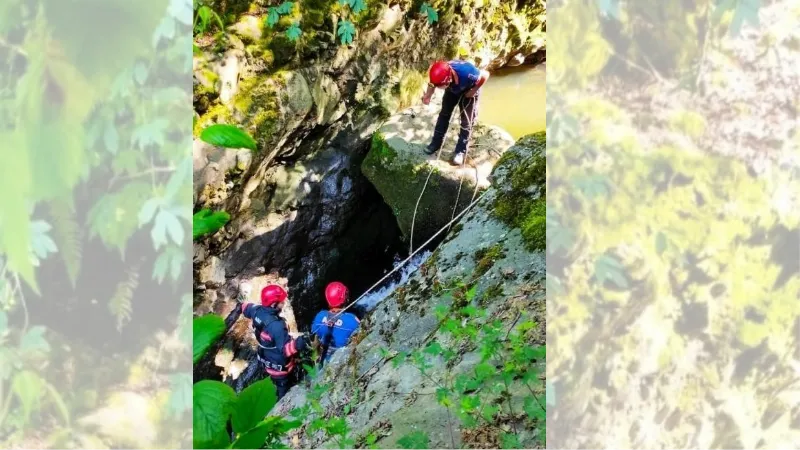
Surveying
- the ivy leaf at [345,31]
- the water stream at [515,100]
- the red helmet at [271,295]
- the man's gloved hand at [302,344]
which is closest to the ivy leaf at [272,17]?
the ivy leaf at [345,31]

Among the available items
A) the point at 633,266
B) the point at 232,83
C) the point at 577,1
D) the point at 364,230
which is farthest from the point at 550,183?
the point at 364,230

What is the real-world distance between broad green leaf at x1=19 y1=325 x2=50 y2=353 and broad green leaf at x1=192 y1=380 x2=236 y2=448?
0.92 ft

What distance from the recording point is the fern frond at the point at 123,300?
3.61 feet

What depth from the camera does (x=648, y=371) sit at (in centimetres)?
113

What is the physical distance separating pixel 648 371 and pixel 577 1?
69cm

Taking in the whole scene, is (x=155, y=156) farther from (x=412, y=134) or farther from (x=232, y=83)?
(x=412, y=134)

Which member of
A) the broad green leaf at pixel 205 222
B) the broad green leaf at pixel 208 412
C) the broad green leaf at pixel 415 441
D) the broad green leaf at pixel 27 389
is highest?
the broad green leaf at pixel 205 222

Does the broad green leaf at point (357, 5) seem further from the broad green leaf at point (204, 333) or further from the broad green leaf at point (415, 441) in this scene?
the broad green leaf at point (204, 333)

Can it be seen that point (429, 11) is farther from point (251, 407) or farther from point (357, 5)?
point (251, 407)

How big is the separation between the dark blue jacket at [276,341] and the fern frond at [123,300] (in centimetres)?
420

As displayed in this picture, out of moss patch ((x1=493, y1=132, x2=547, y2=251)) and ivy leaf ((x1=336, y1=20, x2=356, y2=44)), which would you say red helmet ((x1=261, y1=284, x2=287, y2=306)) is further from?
ivy leaf ((x1=336, y1=20, x2=356, y2=44))

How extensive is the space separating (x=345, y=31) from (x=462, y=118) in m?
1.45

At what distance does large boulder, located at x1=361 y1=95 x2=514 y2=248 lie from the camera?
6.22m

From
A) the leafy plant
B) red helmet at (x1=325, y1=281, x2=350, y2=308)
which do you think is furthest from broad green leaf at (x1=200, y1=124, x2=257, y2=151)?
red helmet at (x1=325, y1=281, x2=350, y2=308)
